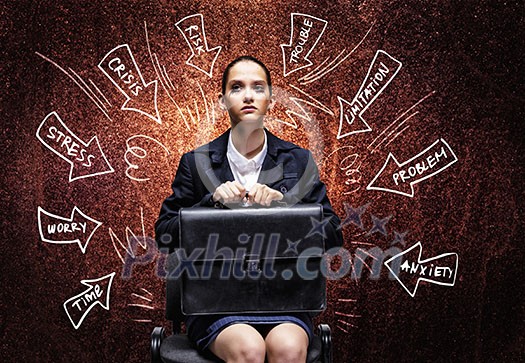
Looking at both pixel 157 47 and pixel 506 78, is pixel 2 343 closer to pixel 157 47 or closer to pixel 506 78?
pixel 157 47

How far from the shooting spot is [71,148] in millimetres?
3369

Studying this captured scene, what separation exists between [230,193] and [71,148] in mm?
1292

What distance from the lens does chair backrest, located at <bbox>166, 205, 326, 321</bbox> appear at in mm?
2326

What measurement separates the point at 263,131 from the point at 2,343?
1.69 m

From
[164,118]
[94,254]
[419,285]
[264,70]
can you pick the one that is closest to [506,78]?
[419,285]

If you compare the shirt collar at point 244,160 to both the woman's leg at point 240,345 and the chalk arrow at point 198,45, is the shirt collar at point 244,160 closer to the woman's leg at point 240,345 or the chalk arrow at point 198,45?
the woman's leg at point 240,345

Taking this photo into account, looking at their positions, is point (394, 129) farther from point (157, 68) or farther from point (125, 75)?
point (125, 75)

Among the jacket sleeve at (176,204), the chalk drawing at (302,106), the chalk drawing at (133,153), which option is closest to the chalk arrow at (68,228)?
the chalk drawing at (133,153)

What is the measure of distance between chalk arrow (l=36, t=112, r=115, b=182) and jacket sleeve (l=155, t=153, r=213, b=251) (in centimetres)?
82

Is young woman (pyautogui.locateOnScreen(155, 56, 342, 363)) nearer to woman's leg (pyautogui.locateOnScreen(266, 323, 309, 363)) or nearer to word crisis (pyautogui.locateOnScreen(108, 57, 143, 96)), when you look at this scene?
woman's leg (pyautogui.locateOnScreen(266, 323, 309, 363))

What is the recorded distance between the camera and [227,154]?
2727mm

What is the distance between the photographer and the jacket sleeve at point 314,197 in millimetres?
2529

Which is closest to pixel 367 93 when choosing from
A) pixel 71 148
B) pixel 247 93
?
pixel 247 93

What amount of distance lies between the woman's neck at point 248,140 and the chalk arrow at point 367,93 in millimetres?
789
